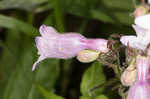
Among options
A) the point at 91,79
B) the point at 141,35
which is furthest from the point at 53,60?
the point at 141,35

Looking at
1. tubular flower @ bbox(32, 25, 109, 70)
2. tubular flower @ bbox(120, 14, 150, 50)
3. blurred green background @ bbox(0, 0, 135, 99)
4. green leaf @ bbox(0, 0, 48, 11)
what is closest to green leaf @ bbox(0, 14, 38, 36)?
blurred green background @ bbox(0, 0, 135, 99)

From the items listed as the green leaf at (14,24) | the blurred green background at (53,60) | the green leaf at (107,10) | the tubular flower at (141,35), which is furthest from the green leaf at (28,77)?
the tubular flower at (141,35)

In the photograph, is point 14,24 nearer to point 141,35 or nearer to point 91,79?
point 91,79

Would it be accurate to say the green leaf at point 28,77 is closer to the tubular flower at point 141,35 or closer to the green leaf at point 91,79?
the green leaf at point 91,79

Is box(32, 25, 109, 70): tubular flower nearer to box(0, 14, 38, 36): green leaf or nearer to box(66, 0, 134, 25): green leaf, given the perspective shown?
box(0, 14, 38, 36): green leaf

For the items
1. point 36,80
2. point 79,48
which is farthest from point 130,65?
point 36,80

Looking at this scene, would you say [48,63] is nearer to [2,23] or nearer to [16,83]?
[16,83]

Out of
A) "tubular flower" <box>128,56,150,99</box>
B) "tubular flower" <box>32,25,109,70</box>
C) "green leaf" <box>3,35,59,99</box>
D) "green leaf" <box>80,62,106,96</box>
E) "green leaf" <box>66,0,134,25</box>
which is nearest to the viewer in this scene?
"tubular flower" <box>128,56,150,99</box>
